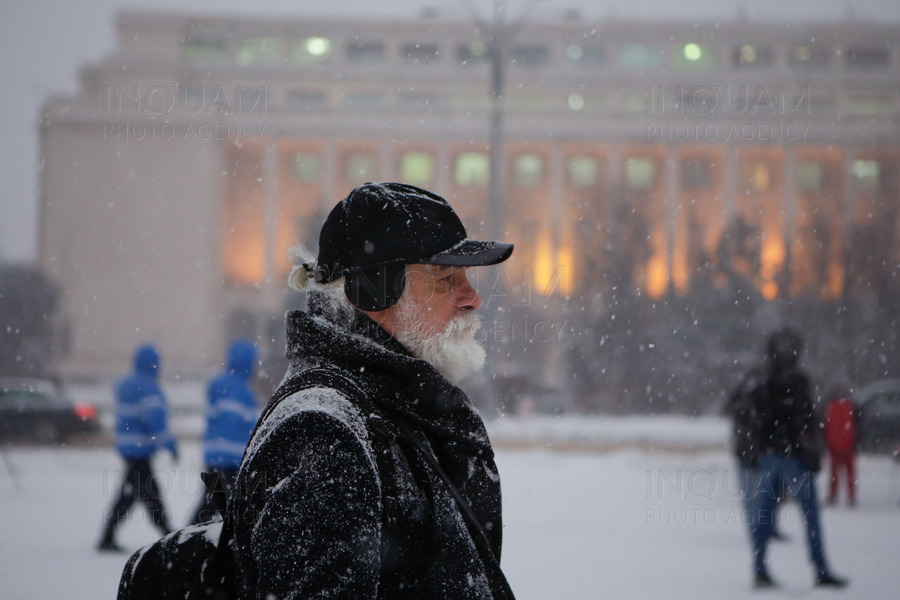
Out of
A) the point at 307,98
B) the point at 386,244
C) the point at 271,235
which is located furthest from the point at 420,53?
the point at 386,244

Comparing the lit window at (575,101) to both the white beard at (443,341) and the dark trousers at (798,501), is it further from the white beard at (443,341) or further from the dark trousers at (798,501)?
the white beard at (443,341)

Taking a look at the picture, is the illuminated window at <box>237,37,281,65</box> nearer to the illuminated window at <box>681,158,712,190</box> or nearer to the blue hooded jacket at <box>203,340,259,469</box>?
the illuminated window at <box>681,158,712,190</box>

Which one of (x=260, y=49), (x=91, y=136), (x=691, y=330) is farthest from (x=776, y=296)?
(x=91, y=136)

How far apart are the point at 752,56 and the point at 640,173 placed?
7.70m

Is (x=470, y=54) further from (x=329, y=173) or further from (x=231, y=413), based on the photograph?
(x=231, y=413)

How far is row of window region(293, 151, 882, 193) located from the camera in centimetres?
3575

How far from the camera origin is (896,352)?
24.9 m

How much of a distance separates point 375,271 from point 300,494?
1.48 feet

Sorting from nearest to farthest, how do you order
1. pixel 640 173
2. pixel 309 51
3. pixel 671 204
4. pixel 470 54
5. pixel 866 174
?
1. pixel 866 174
2. pixel 309 51
3. pixel 671 204
4. pixel 470 54
5. pixel 640 173

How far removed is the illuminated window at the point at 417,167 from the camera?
38.2 meters

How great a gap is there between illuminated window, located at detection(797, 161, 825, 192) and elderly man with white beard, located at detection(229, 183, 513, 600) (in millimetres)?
36435

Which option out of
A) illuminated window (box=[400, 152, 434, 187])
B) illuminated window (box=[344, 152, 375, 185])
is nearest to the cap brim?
illuminated window (box=[400, 152, 434, 187])

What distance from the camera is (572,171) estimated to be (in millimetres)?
39688

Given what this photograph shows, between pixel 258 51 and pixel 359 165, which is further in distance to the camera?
pixel 359 165
